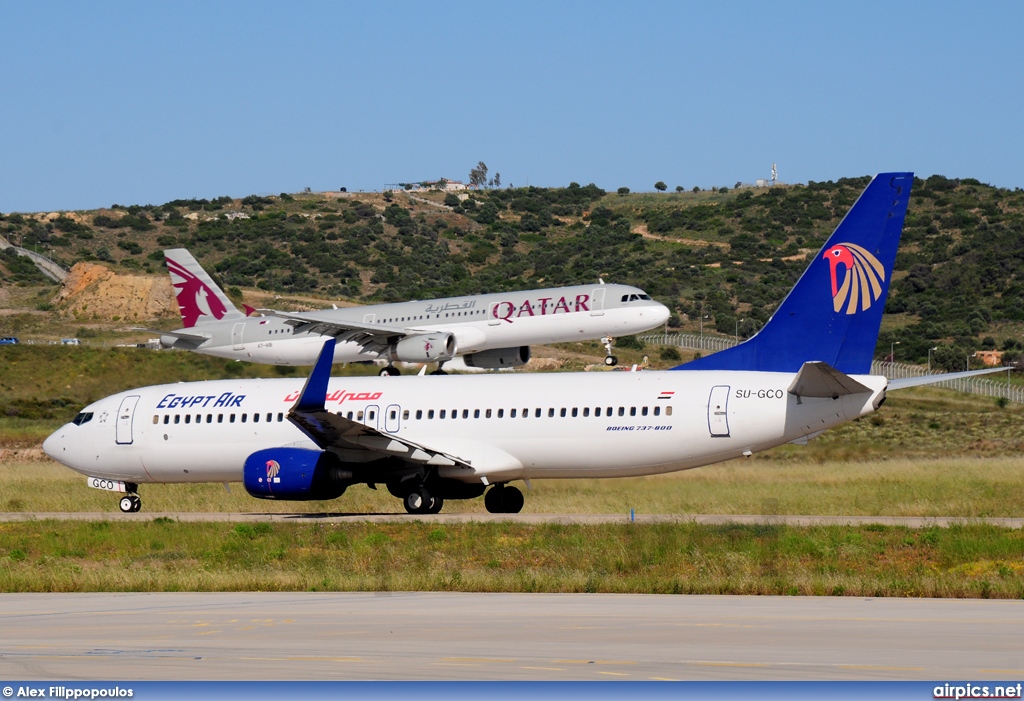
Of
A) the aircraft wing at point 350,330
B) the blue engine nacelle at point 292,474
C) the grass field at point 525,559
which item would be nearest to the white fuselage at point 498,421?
the blue engine nacelle at point 292,474

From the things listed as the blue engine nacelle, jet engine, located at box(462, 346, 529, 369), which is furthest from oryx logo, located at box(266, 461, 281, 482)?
jet engine, located at box(462, 346, 529, 369)

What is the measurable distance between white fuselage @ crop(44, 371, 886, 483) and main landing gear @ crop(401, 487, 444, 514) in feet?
2.19

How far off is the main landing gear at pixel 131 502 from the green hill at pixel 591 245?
65684 millimetres

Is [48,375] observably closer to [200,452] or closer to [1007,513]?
[200,452]

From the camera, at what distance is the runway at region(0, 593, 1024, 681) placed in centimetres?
1150

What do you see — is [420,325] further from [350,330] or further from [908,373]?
[908,373]

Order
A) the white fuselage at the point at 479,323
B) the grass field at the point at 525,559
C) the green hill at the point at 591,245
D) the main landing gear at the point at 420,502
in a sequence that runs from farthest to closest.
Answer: the green hill at the point at 591,245
the white fuselage at the point at 479,323
the main landing gear at the point at 420,502
the grass field at the point at 525,559

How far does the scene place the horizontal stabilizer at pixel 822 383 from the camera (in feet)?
86.8

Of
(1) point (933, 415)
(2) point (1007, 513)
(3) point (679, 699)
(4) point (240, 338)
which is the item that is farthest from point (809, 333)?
(4) point (240, 338)

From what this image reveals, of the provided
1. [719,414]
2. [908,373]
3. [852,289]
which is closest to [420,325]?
[908,373]

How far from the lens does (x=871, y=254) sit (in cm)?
2794

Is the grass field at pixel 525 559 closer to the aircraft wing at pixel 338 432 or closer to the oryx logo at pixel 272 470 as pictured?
the aircraft wing at pixel 338 432

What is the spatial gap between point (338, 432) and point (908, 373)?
164ft

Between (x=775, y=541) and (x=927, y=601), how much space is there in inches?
205
